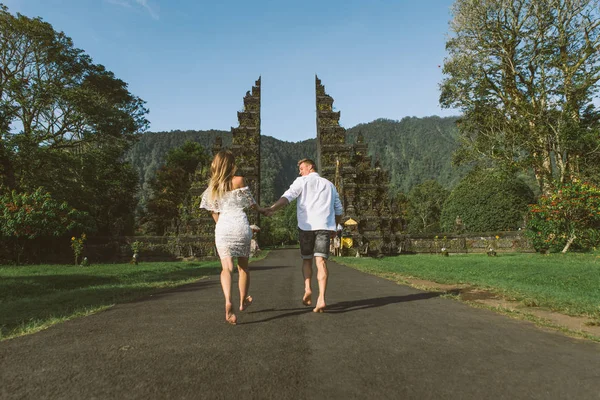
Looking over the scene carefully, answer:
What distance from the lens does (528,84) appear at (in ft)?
80.8

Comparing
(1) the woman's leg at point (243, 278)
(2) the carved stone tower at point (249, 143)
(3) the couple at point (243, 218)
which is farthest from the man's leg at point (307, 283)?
(2) the carved stone tower at point (249, 143)

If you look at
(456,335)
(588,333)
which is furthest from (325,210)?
(588,333)

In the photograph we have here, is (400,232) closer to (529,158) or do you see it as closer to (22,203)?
(529,158)

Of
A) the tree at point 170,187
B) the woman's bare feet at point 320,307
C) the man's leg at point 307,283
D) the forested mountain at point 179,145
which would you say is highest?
the forested mountain at point 179,145

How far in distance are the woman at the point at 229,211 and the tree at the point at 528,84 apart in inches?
912

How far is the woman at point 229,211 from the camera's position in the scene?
4.91 m

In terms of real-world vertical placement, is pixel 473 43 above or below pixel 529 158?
above

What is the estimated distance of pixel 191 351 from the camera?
3.37 metres

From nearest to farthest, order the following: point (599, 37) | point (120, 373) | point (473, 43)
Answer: point (120, 373), point (599, 37), point (473, 43)

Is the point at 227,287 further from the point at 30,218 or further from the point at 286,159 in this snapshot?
the point at 286,159

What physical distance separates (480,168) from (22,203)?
90.3 ft

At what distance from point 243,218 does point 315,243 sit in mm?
1304

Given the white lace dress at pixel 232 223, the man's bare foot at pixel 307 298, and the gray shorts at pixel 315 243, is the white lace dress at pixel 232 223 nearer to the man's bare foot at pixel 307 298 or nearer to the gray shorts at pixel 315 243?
the gray shorts at pixel 315 243

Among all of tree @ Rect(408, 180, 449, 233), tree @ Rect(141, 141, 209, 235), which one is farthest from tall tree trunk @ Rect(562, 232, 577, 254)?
tree @ Rect(408, 180, 449, 233)
